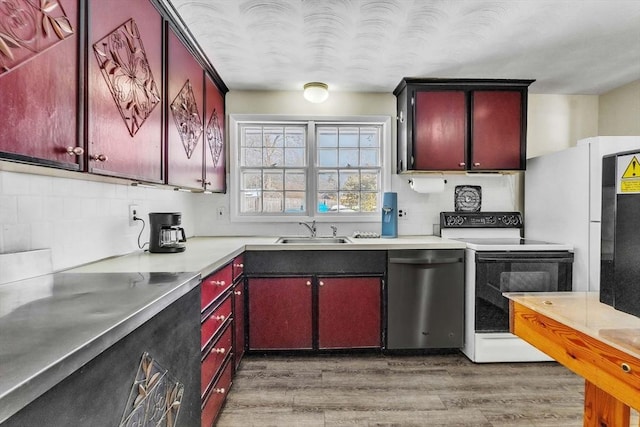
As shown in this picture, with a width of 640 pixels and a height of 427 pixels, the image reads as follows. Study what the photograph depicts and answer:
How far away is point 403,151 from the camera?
10.5 feet

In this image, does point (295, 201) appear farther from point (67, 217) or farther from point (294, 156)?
point (67, 217)

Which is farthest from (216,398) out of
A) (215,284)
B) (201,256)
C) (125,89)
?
(125,89)

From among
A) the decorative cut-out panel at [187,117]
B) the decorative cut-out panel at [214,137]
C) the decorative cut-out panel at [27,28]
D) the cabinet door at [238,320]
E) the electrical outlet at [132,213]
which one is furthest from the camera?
the decorative cut-out panel at [214,137]

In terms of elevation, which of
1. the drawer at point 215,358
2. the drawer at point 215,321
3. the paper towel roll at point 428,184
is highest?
the paper towel roll at point 428,184

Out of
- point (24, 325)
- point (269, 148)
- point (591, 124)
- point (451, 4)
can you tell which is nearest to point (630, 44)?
point (591, 124)

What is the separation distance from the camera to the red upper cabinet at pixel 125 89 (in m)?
1.28

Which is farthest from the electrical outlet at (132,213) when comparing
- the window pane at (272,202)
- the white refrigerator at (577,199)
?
the white refrigerator at (577,199)

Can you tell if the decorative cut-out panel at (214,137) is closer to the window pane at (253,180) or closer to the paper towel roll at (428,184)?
the window pane at (253,180)

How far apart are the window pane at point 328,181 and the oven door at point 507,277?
58.3 inches

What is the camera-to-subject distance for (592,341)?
3.34 feet

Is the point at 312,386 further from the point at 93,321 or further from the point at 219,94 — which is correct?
the point at 219,94

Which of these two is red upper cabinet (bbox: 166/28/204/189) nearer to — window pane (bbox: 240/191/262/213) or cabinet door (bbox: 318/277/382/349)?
window pane (bbox: 240/191/262/213)

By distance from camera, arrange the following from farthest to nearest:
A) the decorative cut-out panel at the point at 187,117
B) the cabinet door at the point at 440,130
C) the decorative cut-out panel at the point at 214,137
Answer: the cabinet door at the point at 440,130 < the decorative cut-out panel at the point at 214,137 < the decorative cut-out panel at the point at 187,117

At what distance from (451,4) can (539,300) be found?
64.0 inches
